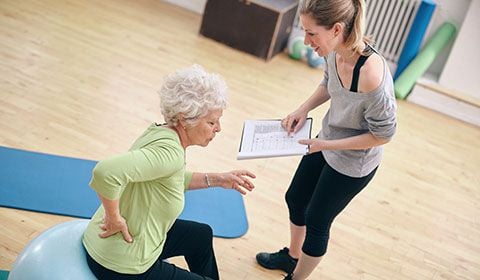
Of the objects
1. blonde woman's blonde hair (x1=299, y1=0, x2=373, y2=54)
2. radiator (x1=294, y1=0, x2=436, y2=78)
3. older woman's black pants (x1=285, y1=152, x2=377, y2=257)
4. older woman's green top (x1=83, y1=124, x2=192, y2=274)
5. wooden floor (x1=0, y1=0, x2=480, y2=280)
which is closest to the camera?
older woman's green top (x1=83, y1=124, x2=192, y2=274)

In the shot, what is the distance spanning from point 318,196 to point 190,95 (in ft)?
2.37

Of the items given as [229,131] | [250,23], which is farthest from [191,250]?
[250,23]

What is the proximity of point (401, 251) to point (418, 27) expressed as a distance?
2349 millimetres

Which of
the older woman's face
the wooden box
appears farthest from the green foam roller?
the older woman's face

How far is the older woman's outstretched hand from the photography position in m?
2.03

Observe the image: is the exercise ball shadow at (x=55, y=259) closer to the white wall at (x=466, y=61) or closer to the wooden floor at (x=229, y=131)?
the wooden floor at (x=229, y=131)

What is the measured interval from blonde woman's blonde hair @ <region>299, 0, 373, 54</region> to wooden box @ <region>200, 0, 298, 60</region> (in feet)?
9.29

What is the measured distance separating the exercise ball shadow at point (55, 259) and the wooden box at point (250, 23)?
124 inches

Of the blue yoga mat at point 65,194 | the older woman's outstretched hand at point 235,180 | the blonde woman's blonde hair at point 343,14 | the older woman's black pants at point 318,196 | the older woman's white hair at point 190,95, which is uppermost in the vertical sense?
the blonde woman's blonde hair at point 343,14

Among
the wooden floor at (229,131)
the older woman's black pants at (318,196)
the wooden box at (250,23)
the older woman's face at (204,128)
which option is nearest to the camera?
the older woman's face at (204,128)

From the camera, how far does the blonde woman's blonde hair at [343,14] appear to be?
6.37 ft

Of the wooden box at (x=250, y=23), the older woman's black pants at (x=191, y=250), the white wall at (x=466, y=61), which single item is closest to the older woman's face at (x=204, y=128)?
the older woman's black pants at (x=191, y=250)

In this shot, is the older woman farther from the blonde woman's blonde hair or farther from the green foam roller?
the green foam roller

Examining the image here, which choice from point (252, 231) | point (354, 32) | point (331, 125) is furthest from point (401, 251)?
point (354, 32)
